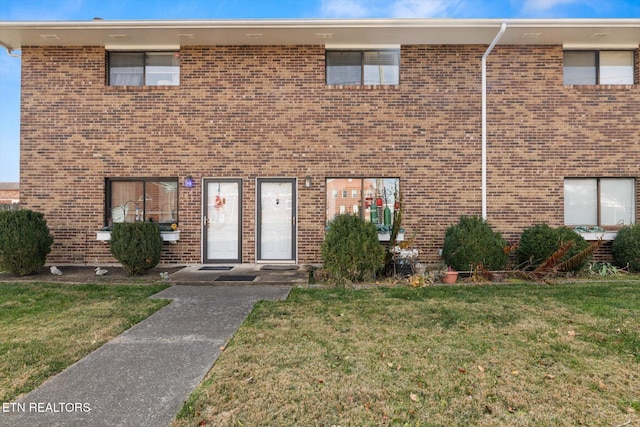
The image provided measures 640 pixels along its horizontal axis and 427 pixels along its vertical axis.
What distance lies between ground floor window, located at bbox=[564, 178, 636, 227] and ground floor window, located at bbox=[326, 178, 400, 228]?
4.23 m

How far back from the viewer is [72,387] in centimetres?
279

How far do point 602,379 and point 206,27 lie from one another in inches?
341

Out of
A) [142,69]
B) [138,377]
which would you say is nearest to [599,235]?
[138,377]

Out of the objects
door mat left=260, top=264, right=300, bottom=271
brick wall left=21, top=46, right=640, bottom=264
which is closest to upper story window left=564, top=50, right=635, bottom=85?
brick wall left=21, top=46, right=640, bottom=264

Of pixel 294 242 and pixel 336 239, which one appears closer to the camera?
pixel 336 239

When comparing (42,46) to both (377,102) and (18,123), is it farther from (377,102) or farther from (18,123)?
(377,102)

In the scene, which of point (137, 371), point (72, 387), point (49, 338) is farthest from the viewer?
point (49, 338)

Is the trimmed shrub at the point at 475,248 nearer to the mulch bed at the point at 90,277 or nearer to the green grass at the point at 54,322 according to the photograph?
the green grass at the point at 54,322

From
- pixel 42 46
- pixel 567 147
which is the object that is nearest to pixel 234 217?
pixel 42 46

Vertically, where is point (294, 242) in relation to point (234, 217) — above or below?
below

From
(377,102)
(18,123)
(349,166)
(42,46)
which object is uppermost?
(42,46)

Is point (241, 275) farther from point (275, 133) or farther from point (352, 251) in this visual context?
point (275, 133)

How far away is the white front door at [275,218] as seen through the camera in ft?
27.8

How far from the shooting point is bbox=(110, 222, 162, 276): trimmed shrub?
22.7ft
